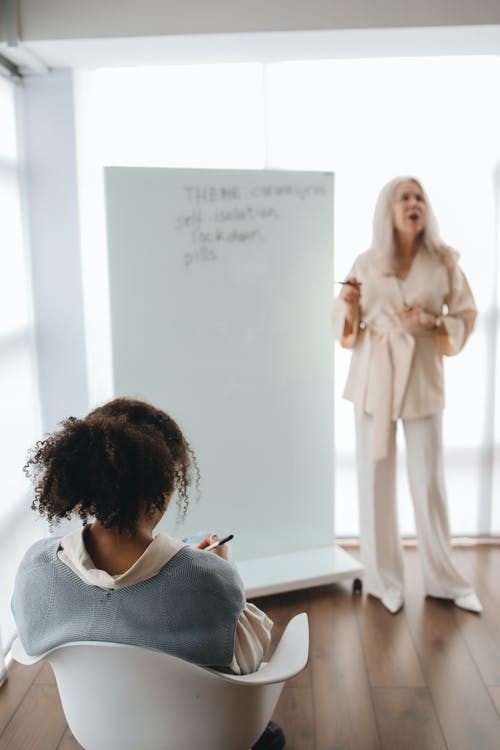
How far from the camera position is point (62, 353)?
3.17 metres

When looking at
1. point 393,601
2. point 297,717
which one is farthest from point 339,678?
point 393,601

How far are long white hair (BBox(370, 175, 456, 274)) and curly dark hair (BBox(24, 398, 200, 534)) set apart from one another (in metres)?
1.80

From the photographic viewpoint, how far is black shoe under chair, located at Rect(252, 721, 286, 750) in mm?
2141

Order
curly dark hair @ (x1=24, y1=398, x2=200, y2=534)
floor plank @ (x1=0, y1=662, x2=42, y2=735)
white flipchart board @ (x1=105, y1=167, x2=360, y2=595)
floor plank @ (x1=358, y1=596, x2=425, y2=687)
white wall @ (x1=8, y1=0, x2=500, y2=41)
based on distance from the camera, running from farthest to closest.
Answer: white flipchart board @ (x1=105, y1=167, x2=360, y2=595)
white wall @ (x1=8, y1=0, x2=500, y2=41)
floor plank @ (x1=358, y1=596, x2=425, y2=687)
floor plank @ (x1=0, y1=662, x2=42, y2=735)
curly dark hair @ (x1=24, y1=398, x2=200, y2=534)

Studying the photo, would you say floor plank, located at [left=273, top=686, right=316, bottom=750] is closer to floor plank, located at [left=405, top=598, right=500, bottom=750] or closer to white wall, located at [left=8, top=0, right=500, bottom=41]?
floor plank, located at [left=405, top=598, right=500, bottom=750]

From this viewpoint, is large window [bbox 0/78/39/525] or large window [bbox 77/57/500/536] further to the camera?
large window [bbox 77/57/500/536]

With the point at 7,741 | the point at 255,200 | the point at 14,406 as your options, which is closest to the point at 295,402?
the point at 255,200

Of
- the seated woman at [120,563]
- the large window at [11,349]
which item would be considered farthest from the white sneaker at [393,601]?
the seated woman at [120,563]

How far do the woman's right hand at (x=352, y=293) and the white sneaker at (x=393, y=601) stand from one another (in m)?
1.20

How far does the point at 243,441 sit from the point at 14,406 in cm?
94

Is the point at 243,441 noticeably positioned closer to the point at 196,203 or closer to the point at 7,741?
the point at 196,203

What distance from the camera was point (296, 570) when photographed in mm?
3174

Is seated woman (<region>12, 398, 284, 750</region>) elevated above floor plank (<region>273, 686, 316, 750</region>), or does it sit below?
above

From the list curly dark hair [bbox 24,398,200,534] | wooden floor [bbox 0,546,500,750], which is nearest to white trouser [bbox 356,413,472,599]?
wooden floor [bbox 0,546,500,750]
